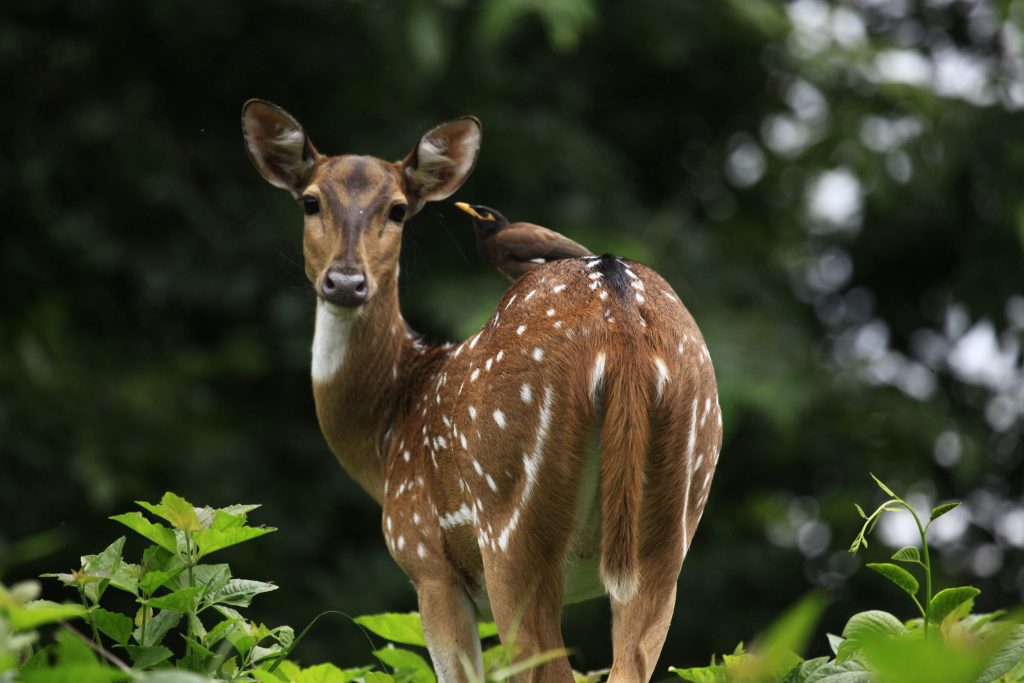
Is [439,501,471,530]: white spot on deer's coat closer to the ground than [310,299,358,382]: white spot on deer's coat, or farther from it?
closer to the ground

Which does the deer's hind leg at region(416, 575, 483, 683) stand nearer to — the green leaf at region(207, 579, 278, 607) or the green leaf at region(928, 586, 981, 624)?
the green leaf at region(207, 579, 278, 607)

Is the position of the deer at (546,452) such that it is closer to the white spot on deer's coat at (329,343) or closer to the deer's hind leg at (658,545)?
the deer's hind leg at (658,545)

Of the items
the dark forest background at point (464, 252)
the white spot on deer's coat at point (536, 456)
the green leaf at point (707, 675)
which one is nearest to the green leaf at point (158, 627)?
the white spot on deer's coat at point (536, 456)

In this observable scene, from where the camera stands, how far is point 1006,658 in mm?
2307

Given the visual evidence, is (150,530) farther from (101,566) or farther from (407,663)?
(407,663)

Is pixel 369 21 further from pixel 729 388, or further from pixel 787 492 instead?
pixel 787 492

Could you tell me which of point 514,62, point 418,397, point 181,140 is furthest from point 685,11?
point 418,397

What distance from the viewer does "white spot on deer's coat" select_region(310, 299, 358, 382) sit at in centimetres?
383

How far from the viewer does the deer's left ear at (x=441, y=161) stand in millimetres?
3809

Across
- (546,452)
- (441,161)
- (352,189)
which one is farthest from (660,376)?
(441,161)

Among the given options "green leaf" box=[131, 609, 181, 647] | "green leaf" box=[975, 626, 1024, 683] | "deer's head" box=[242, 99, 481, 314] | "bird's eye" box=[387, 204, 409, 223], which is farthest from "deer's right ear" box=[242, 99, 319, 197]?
"green leaf" box=[975, 626, 1024, 683]

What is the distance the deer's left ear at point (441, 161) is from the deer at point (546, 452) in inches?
7.7

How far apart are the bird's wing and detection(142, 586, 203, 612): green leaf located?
135 centimetres

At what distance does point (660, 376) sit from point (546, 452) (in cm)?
27
